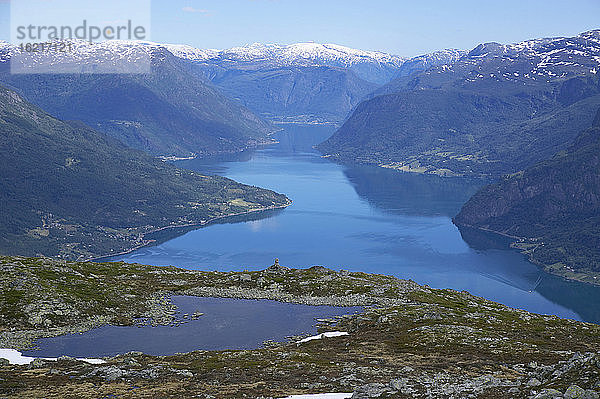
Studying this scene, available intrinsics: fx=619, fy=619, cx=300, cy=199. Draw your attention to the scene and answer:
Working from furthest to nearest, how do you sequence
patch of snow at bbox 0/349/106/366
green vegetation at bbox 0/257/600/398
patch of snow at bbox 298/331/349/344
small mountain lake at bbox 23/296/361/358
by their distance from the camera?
1. patch of snow at bbox 298/331/349/344
2. small mountain lake at bbox 23/296/361/358
3. patch of snow at bbox 0/349/106/366
4. green vegetation at bbox 0/257/600/398

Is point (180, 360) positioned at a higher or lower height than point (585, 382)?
lower

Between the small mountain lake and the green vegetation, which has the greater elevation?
the green vegetation

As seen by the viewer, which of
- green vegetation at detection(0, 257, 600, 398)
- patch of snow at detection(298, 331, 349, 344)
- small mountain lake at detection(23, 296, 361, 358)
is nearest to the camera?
green vegetation at detection(0, 257, 600, 398)

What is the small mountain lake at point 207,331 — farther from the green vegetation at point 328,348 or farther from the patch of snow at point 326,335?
the green vegetation at point 328,348

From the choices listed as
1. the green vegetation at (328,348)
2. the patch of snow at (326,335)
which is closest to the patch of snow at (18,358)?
the green vegetation at (328,348)

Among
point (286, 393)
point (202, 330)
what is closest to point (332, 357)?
point (286, 393)

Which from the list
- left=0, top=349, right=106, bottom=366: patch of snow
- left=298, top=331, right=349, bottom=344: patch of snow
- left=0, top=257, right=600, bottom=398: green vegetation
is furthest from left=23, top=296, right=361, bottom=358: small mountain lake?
left=0, top=257, right=600, bottom=398: green vegetation

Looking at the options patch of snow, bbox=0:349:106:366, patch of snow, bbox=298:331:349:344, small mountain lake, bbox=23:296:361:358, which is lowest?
small mountain lake, bbox=23:296:361:358

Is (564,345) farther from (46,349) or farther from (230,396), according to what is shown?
(46,349)

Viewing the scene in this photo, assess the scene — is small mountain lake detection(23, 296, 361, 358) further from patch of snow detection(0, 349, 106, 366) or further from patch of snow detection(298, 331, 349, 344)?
patch of snow detection(298, 331, 349, 344)

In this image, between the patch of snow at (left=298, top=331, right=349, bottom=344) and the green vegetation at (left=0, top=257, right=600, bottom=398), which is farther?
the patch of snow at (left=298, top=331, right=349, bottom=344)
